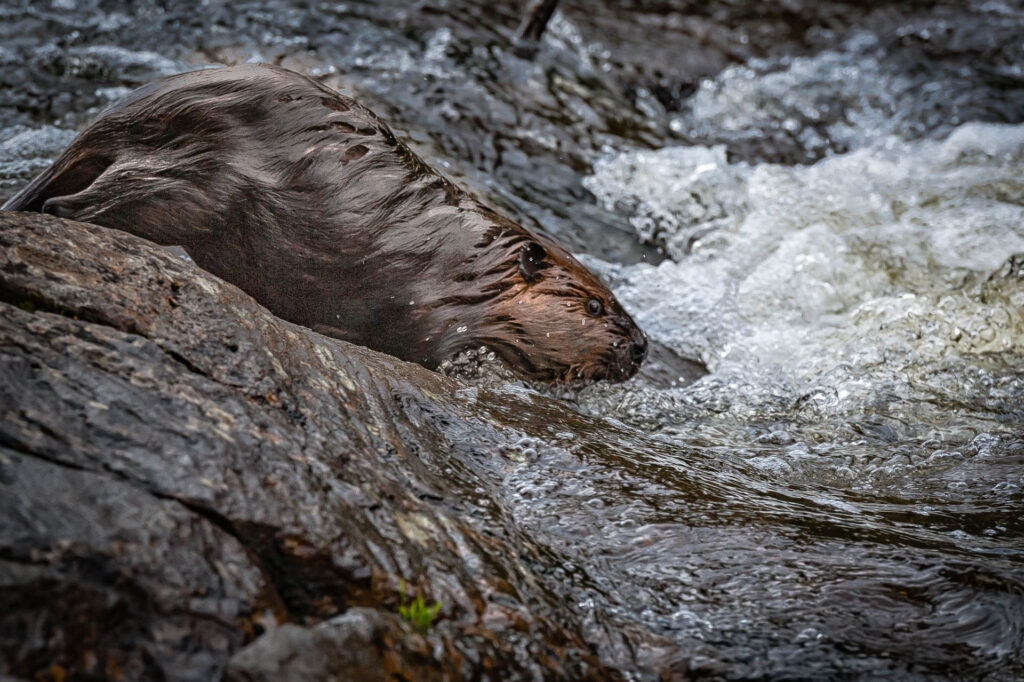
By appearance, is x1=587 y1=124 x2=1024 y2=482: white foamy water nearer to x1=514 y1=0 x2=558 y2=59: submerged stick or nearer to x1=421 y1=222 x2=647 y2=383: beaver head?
x1=421 y1=222 x2=647 y2=383: beaver head

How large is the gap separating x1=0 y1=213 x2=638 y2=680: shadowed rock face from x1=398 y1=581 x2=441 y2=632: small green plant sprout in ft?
0.09

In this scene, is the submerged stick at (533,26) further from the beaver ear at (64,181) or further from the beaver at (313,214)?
the beaver ear at (64,181)

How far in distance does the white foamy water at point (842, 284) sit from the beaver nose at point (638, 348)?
24 cm

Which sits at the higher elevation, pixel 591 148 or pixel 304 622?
pixel 591 148

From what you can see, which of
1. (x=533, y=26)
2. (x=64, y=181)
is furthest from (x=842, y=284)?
(x=64, y=181)

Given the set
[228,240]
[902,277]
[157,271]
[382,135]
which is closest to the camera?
[157,271]

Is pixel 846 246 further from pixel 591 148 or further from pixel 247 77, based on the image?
pixel 247 77

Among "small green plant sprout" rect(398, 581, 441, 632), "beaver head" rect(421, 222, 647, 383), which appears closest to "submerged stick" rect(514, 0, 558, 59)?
"beaver head" rect(421, 222, 647, 383)

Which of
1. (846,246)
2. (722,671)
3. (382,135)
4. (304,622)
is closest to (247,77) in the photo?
(382,135)

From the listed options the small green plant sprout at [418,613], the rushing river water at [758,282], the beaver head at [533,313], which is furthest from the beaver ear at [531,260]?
the small green plant sprout at [418,613]

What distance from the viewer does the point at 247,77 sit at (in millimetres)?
3590

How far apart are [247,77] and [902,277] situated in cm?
396

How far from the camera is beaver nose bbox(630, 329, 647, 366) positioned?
402cm

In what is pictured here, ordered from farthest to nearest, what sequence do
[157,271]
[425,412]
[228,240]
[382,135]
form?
[382,135] → [228,240] → [425,412] → [157,271]
